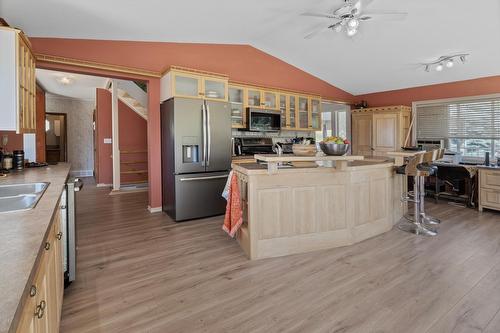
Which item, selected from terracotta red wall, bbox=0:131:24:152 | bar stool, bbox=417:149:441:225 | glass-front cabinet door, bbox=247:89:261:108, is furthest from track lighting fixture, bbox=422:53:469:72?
terracotta red wall, bbox=0:131:24:152

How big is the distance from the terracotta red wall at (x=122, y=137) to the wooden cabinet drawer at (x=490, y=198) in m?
7.17

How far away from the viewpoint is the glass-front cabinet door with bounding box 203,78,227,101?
4.48 m

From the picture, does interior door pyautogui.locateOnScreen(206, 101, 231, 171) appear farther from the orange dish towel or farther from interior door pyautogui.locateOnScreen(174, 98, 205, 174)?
the orange dish towel

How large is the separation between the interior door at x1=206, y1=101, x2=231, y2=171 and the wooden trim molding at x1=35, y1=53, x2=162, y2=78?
3.62 feet

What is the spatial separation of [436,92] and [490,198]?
2490 millimetres

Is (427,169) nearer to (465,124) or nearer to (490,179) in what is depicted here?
(490,179)

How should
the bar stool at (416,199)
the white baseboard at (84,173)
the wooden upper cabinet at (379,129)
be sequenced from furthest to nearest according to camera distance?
the white baseboard at (84,173)
the wooden upper cabinet at (379,129)
the bar stool at (416,199)

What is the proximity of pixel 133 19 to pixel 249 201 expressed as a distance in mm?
2832

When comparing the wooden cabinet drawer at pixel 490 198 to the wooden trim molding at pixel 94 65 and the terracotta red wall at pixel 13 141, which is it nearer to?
the wooden trim molding at pixel 94 65

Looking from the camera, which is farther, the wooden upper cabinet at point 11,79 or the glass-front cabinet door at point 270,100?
the glass-front cabinet door at point 270,100

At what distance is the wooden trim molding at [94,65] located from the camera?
147 inches

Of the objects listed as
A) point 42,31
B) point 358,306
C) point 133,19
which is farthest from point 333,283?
point 42,31

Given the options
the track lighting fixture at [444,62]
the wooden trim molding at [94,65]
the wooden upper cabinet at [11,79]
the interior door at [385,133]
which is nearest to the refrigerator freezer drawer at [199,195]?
the wooden trim molding at [94,65]

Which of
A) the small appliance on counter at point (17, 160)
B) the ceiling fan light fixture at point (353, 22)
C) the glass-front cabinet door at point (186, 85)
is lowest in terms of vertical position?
the small appliance on counter at point (17, 160)
